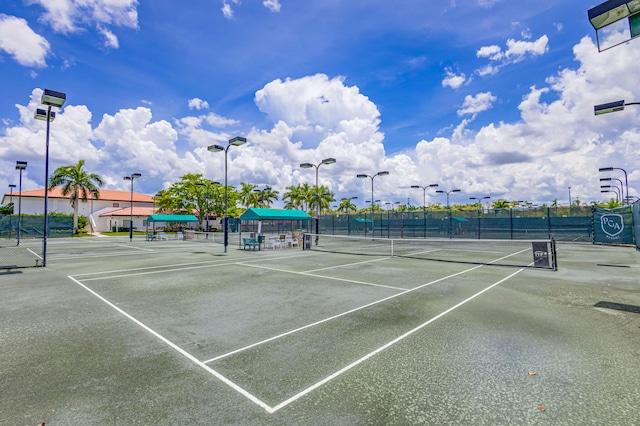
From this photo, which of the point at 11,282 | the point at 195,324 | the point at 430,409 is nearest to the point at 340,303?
the point at 195,324

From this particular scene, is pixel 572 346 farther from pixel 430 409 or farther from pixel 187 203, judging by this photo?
pixel 187 203

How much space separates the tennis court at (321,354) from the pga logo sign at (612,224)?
75.2ft

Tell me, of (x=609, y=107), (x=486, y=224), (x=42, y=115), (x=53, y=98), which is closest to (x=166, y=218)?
(x=42, y=115)

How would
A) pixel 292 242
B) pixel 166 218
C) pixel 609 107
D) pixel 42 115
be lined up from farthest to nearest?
1. pixel 166 218
2. pixel 292 242
3. pixel 42 115
4. pixel 609 107

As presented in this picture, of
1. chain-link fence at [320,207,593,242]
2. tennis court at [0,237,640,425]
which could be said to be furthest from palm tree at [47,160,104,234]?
tennis court at [0,237,640,425]

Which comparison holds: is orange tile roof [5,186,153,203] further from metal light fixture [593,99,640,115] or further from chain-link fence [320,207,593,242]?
metal light fixture [593,99,640,115]

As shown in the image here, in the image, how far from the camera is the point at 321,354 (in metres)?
5.07

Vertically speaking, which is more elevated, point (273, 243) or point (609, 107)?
point (609, 107)

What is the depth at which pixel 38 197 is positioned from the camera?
61781mm

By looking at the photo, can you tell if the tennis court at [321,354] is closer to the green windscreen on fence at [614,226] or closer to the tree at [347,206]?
the green windscreen on fence at [614,226]

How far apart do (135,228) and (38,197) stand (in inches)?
755

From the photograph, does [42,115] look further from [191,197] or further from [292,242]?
[191,197]

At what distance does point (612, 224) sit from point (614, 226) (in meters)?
0.25

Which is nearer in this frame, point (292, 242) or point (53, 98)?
point (53, 98)
